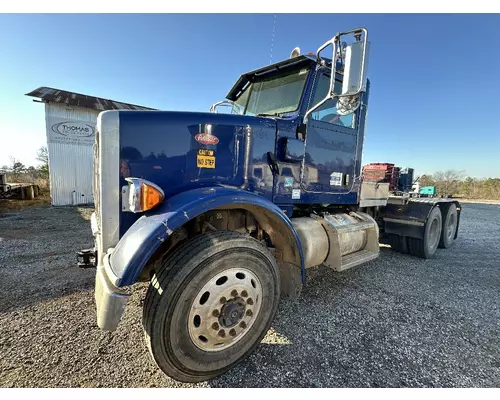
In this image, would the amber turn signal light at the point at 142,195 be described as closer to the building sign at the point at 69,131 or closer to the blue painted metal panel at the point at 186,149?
the blue painted metal panel at the point at 186,149

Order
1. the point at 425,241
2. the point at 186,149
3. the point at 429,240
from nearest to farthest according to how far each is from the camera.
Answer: the point at 186,149 → the point at 425,241 → the point at 429,240

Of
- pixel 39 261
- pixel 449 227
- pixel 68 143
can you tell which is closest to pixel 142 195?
pixel 39 261

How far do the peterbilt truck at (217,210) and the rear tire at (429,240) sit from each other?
264 cm

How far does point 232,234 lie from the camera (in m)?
2.10

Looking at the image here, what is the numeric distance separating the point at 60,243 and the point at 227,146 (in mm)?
5201

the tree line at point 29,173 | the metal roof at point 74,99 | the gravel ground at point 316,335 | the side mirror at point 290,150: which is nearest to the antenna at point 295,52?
the side mirror at point 290,150

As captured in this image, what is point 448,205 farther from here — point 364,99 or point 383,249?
point 364,99

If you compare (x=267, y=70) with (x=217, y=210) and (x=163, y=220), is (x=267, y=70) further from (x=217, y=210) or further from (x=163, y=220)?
(x=163, y=220)

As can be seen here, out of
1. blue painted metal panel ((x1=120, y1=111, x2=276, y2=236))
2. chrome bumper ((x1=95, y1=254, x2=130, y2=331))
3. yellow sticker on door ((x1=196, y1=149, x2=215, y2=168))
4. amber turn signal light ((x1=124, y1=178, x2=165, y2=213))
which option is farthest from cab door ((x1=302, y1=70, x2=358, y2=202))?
chrome bumper ((x1=95, y1=254, x2=130, y2=331))

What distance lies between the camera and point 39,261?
171 inches

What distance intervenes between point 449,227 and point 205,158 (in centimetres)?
660

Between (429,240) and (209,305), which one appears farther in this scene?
(429,240)

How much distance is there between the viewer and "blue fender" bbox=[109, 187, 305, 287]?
5.48ft

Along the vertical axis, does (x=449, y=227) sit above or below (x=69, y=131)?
below
